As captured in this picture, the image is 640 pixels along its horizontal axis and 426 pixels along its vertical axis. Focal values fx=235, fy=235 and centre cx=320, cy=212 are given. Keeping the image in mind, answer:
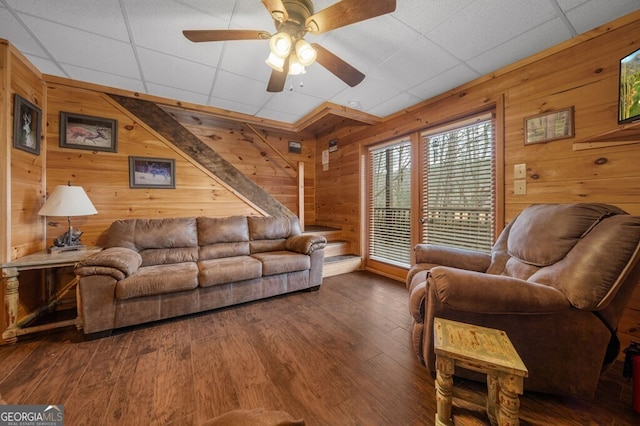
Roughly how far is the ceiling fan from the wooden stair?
2.60 metres

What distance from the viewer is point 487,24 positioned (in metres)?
1.71

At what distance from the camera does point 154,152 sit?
3053mm

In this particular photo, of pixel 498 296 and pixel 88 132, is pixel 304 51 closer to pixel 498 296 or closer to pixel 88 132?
pixel 498 296

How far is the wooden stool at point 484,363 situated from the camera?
0.97 metres

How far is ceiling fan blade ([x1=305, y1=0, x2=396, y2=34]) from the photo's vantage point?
121 centimetres

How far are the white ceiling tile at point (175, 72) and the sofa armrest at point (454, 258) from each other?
274cm

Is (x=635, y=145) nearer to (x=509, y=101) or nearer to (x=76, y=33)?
(x=509, y=101)

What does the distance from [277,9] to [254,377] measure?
219 centimetres

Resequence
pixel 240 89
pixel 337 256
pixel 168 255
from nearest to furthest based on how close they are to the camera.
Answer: pixel 168 255 → pixel 240 89 → pixel 337 256

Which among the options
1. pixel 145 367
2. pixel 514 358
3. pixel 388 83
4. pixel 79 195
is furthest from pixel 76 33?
pixel 514 358

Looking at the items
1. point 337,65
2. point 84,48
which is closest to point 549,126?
point 337,65

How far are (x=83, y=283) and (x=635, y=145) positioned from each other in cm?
419

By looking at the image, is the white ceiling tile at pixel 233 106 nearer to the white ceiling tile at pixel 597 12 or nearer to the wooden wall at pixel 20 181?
the wooden wall at pixel 20 181

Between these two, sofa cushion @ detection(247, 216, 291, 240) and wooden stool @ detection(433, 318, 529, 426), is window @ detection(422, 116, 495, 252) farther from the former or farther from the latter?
sofa cushion @ detection(247, 216, 291, 240)
